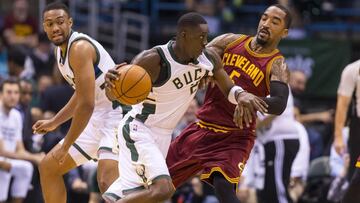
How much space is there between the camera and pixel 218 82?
8.36 meters

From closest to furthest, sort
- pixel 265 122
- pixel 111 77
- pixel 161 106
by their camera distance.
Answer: pixel 111 77 → pixel 161 106 → pixel 265 122

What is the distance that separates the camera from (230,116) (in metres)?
8.75

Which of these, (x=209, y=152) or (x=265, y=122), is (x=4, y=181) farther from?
(x=209, y=152)

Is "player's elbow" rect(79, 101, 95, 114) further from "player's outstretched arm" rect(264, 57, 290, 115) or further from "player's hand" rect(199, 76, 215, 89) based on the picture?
"player's outstretched arm" rect(264, 57, 290, 115)

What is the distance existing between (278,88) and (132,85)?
1.50 meters

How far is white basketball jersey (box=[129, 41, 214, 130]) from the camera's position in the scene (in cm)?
800

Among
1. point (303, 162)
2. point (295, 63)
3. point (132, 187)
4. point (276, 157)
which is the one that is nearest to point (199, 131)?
point (132, 187)

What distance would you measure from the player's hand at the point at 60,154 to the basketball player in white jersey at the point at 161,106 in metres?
0.59

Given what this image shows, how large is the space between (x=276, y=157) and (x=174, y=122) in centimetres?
317

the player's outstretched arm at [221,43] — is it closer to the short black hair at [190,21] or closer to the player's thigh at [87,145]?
the short black hair at [190,21]

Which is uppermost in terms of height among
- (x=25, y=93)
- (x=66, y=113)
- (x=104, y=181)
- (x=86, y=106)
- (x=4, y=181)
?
(x=86, y=106)

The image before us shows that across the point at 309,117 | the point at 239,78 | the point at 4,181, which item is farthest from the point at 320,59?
the point at 239,78

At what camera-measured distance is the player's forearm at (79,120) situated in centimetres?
828

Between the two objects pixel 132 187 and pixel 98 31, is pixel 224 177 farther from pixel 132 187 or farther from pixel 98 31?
pixel 98 31
